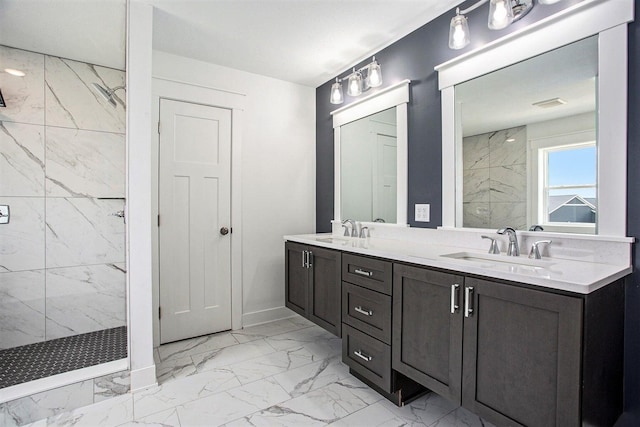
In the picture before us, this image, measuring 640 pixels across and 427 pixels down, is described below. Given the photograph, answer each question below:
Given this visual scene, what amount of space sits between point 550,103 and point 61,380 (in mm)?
2944

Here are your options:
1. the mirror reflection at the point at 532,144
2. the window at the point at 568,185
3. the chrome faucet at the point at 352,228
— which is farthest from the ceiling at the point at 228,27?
the chrome faucet at the point at 352,228

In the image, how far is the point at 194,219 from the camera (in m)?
2.73

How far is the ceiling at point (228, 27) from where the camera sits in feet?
6.52

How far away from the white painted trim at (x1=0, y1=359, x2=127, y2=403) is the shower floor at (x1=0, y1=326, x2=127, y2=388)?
8 cm

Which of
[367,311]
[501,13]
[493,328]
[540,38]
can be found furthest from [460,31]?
[367,311]

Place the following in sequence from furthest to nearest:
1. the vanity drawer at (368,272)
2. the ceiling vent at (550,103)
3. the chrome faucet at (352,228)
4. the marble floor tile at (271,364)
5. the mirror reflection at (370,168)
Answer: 1. the chrome faucet at (352,228)
2. the mirror reflection at (370,168)
3. the marble floor tile at (271,364)
4. the vanity drawer at (368,272)
5. the ceiling vent at (550,103)

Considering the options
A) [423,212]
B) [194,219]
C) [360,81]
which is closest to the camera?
[423,212]

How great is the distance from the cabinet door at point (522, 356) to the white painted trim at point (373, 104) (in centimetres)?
152

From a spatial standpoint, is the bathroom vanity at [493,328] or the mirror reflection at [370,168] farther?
the mirror reflection at [370,168]

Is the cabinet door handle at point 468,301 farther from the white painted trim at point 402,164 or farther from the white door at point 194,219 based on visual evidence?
the white door at point 194,219

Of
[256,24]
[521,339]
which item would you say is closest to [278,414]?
[521,339]

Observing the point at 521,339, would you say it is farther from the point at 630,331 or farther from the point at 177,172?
the point at 177,172

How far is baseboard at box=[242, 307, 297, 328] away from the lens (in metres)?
3.00

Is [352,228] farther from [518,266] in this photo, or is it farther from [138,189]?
[138,189]
